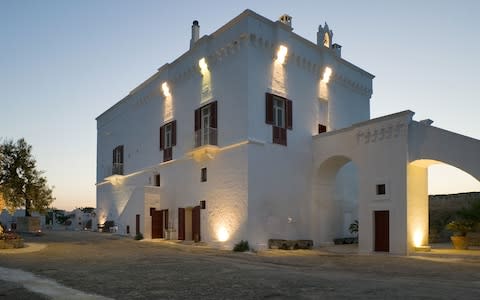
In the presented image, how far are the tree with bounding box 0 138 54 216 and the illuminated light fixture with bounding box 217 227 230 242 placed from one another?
421 inches

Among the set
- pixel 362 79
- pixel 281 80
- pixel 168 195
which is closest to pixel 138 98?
pixel 168 195

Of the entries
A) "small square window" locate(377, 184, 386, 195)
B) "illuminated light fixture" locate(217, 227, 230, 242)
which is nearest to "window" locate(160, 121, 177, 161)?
"illuminated light fixture" locate(217, 227, 230, 242)

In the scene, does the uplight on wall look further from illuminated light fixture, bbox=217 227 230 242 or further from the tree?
the tree

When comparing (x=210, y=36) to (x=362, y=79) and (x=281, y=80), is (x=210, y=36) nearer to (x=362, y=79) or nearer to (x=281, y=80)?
(x=281, y=80)

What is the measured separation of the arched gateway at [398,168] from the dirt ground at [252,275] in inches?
51.9

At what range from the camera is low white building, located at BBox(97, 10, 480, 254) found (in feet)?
54.2

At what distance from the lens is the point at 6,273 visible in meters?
10.5

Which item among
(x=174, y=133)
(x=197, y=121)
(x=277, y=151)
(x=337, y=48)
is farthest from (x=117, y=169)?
(x=337, y=48)

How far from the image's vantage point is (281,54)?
2002 cm

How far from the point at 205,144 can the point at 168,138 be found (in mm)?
5398

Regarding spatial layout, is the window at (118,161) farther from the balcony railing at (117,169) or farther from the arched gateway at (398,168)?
the arched gateway at (398,168)

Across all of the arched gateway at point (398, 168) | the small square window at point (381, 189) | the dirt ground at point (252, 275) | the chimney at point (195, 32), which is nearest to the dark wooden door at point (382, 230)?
Answer: the arched gateway at point (398, 168)

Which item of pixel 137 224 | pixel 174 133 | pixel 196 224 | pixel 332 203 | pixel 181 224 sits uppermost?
pixel 174 133

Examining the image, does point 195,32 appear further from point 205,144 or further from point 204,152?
point 204,152
